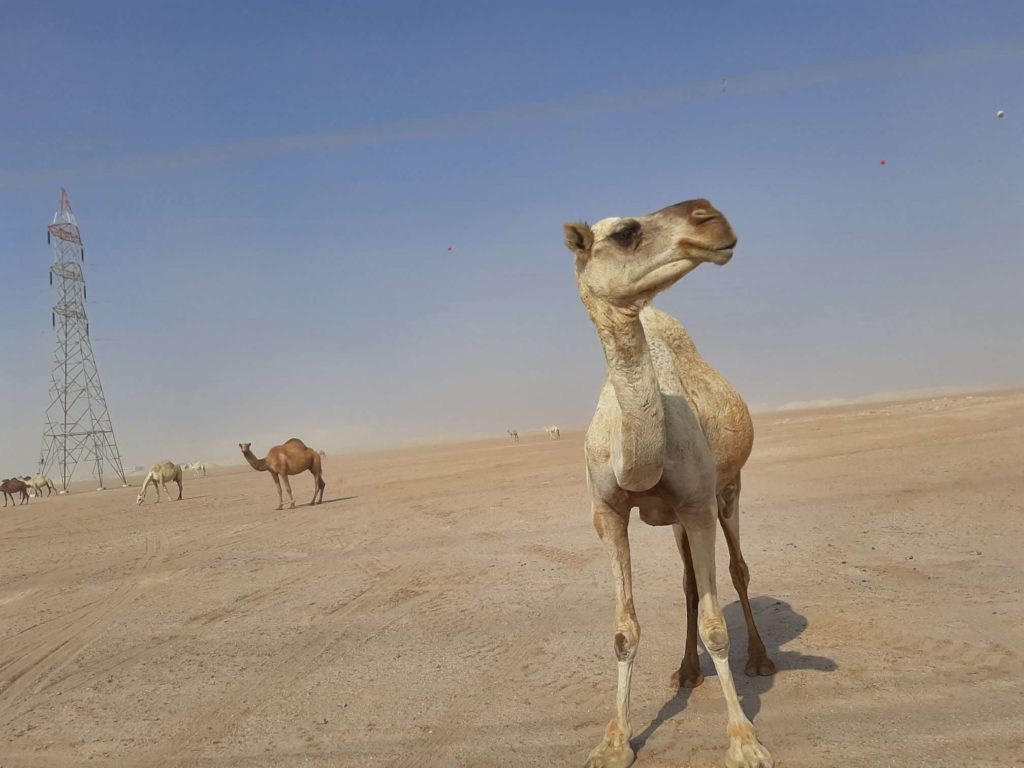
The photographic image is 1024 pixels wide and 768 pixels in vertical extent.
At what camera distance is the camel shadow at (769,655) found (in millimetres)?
4645

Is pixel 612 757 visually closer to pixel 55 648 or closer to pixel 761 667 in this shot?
pixel 761 667

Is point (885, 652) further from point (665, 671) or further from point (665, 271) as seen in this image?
point (665, 271)

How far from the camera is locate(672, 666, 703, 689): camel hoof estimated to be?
201 inches

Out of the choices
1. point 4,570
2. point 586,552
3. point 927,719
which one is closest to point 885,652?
point 927,719

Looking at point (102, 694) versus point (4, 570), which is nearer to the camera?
point (102, 694)

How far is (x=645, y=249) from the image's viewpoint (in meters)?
3.16

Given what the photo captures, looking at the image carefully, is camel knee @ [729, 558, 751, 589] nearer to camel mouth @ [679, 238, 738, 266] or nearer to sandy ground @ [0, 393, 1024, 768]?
sandy ground @ [0, 393, 1024, 768]

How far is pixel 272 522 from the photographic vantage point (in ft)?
54.6

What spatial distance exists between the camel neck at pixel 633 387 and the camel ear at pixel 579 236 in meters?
0.32

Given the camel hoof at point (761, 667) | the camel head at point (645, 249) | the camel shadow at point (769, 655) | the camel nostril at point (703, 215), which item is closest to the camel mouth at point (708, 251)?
the camel head at point (645, 249)

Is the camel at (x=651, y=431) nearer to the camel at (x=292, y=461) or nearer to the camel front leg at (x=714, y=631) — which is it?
the camel front leg at (x=714, y=631)

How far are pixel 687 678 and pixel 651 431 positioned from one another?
2.72 metres

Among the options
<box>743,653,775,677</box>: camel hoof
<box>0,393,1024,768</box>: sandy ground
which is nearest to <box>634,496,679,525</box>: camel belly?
<box>0,393,1024,768</box>: sandy ground

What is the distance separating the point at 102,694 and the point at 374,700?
2.58 m
